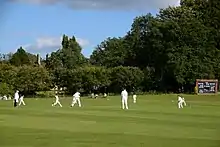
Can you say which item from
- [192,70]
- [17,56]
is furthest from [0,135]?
[17,56]

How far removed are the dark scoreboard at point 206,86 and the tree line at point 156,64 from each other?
21.7 ft

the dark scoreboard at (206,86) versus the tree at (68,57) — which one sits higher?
the tree at (68,57)

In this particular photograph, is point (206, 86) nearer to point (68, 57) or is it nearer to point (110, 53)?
point (110, 53)

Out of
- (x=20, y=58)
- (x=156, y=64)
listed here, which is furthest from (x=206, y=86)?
(x=20, y=58)

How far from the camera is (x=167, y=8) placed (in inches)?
3952

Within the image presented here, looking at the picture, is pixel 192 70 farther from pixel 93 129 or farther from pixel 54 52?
pixel 93 129

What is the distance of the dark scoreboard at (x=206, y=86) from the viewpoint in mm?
79312

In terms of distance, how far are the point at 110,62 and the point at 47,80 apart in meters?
19.0

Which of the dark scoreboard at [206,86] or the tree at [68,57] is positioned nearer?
the dark scoreboard at [206,86]

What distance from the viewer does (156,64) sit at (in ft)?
322

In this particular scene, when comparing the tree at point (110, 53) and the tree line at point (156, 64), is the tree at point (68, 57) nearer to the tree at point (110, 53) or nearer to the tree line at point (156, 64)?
the tree line at point (156, 64)

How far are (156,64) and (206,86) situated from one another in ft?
64.5

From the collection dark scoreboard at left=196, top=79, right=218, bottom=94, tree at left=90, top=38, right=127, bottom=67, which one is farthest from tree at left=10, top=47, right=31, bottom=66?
dark scoreboard at left=196, top=79, right=218, bottom=94

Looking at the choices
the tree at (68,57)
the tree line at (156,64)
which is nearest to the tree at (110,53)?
the tree line at (156,64)
